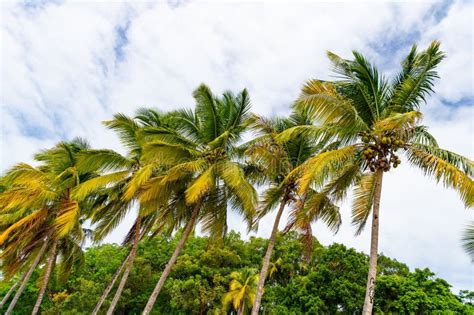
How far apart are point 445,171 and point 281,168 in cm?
558

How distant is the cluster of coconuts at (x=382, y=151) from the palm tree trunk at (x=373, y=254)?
0.21m

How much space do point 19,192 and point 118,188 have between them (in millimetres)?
3453

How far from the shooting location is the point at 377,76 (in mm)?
11680

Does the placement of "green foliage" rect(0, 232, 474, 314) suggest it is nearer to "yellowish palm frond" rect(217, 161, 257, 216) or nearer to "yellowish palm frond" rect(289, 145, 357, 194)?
"yellowish palm frond" rect(217, 161, 257, 216)

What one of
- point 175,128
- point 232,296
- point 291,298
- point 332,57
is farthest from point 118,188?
point 232,296

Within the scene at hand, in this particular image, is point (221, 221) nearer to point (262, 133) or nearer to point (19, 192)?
point (262, 133)

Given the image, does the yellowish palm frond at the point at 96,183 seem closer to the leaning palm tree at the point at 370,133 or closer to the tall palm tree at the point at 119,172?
the tall palm tree at the point at 119,172

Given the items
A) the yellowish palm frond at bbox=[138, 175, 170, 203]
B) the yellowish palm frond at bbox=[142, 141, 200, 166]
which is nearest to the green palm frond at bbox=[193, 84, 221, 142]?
the yellowish palm frond at bbox=[142, 141, 200, 166]

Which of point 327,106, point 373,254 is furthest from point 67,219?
point 373,254

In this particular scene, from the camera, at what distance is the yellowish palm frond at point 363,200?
39.2 ft

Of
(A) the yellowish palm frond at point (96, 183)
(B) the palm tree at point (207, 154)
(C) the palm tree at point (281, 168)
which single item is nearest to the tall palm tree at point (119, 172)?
(A) the yellowish palm frond at point (96, 183)

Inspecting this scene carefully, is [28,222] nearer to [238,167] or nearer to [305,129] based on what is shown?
[238,167]

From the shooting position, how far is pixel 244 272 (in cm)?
2655

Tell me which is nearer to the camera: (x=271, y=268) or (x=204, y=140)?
(x=204, y=140)
